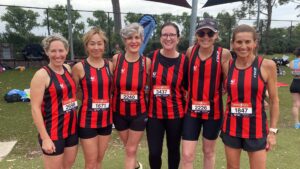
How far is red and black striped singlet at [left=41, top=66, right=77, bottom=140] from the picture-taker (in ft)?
10.4

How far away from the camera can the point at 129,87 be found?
3.65m

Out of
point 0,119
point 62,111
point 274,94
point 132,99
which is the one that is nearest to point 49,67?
point 62,111

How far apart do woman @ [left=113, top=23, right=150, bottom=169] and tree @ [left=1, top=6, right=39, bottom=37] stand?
604 inches

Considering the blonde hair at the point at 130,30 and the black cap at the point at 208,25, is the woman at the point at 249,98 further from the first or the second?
the blonde hair at the point at 130,30

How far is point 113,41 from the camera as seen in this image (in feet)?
60.8

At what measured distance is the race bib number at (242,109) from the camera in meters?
3.11

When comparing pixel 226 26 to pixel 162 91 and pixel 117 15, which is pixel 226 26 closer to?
pixel 117 15

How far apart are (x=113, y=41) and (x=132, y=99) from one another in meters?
15.2

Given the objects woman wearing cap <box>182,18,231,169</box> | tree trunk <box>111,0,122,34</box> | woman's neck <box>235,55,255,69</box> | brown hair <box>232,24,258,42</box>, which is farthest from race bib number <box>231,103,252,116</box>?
tree trunk <box>111,0,122,34</box>

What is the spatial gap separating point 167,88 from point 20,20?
17159mm

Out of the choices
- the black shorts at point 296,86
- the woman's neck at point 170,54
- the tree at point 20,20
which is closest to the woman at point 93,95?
the woman's neck at point 170,54

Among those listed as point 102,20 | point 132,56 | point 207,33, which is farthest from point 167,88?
point 102,20

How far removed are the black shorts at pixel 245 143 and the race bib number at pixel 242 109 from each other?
0.24 metres

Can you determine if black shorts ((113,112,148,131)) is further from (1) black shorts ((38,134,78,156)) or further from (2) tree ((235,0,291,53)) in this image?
(2) tree ((235,0,291,53))
